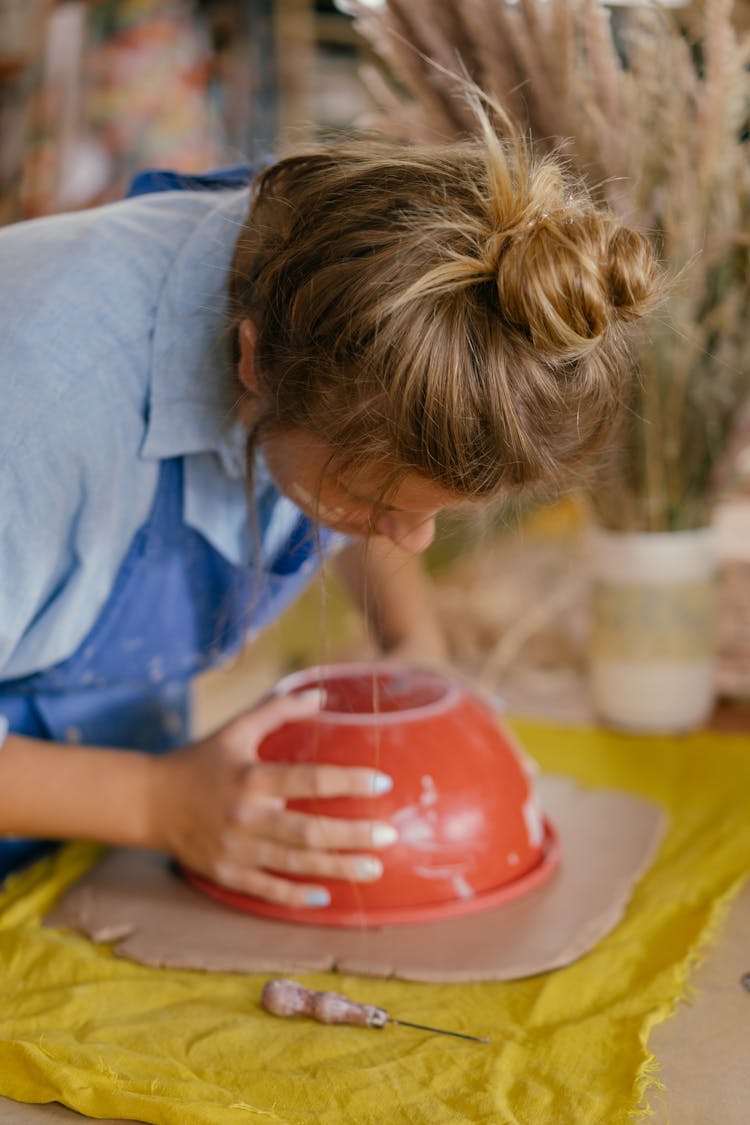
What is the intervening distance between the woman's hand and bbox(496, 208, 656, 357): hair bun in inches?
14.1

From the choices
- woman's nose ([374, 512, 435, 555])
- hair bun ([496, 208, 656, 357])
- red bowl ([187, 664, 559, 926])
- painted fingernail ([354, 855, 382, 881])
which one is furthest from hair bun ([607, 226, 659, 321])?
painted fingernail ([354, 855, 382, 881])

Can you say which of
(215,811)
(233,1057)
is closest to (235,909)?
(215,811)

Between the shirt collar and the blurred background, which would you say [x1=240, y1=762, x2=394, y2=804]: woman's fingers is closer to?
the blurred background

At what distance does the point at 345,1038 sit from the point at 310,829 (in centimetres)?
16

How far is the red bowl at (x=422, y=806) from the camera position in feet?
2.71

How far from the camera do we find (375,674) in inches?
33.6

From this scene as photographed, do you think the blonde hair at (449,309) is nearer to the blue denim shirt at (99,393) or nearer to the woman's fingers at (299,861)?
the blue denim shirt at (99,393)

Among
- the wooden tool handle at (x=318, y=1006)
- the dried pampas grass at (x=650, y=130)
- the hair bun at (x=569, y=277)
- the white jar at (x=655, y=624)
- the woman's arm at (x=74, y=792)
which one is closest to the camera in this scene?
the hair bun at (x=569, y=277)

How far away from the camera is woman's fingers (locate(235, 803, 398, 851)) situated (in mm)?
808

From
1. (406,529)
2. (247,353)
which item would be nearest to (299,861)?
(406,529)

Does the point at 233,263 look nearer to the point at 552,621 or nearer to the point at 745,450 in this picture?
the point at 745,450

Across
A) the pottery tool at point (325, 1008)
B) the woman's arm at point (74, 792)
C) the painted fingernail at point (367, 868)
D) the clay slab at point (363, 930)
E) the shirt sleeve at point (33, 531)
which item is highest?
the shirt sleeve at point (33, 531)

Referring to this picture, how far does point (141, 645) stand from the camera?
914 millimetres

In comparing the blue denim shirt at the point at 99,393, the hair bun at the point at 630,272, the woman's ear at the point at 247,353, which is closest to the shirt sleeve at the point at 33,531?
the blue denim shirt at the point at 99,393
